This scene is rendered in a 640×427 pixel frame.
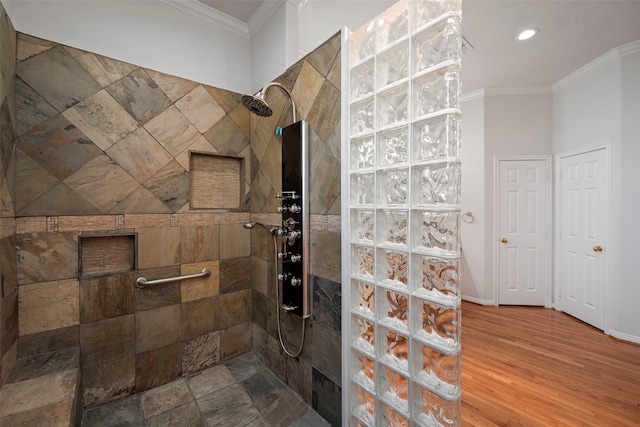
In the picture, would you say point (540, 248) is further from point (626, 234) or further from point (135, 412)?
point (135, 412)

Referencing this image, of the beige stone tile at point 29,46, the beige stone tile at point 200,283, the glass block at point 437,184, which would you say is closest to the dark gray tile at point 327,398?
the beige stone tile at point 200,283

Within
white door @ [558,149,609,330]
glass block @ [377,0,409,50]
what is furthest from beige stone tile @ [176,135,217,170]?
white door @ [558,149,609,330]

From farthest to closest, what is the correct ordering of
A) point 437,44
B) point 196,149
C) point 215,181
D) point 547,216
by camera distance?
1. point 547,216
2. point 215,181
3. point 196,149
4. point 437,44

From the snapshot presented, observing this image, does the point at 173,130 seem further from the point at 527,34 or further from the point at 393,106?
the point at 527,34

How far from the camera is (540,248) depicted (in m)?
3.49

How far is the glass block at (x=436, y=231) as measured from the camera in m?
1.02

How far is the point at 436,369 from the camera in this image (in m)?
1.08

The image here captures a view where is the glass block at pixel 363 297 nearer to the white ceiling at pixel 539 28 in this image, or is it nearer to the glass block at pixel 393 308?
the glass block at pixel 393 308

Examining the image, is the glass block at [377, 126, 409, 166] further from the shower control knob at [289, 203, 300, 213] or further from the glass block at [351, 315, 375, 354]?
the glass block at [351, 315, 375, 354]

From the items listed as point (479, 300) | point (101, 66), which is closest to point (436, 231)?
point (101, 66)

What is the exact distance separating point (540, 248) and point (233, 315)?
3.94 meters

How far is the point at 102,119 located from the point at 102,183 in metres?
0.42

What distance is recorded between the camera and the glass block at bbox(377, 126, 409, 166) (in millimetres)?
1189

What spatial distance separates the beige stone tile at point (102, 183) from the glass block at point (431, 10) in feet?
6.35
